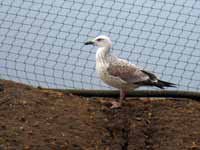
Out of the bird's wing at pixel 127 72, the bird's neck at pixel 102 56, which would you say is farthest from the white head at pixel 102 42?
the bird's wing at pixel 127 72

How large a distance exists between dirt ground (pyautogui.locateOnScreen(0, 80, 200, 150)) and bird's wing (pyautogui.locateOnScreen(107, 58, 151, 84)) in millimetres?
181

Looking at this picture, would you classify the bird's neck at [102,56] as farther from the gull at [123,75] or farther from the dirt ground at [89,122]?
the dirt ground at [89,122]

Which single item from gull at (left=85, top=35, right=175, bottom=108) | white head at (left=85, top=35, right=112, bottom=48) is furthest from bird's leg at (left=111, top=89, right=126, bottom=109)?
white head at (left=85, top=35, right=112, bottom=48)

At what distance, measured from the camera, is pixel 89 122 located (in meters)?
4.68

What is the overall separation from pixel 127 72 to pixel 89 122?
63 centimetres

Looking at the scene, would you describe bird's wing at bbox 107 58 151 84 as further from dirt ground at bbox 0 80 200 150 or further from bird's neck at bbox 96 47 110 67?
dirt ground at bbox 0 80 200 150

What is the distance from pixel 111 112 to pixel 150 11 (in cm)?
101

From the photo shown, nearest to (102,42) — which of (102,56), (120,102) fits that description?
(102,56)

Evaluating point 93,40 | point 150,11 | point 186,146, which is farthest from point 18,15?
point 186,146

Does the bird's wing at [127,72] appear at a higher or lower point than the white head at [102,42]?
lower

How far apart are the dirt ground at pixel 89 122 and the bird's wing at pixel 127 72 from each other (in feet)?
0.59

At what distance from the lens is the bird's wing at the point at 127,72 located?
5145 millimetres

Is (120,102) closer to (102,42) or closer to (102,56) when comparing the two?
(102,56)

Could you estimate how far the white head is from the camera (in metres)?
5.36
